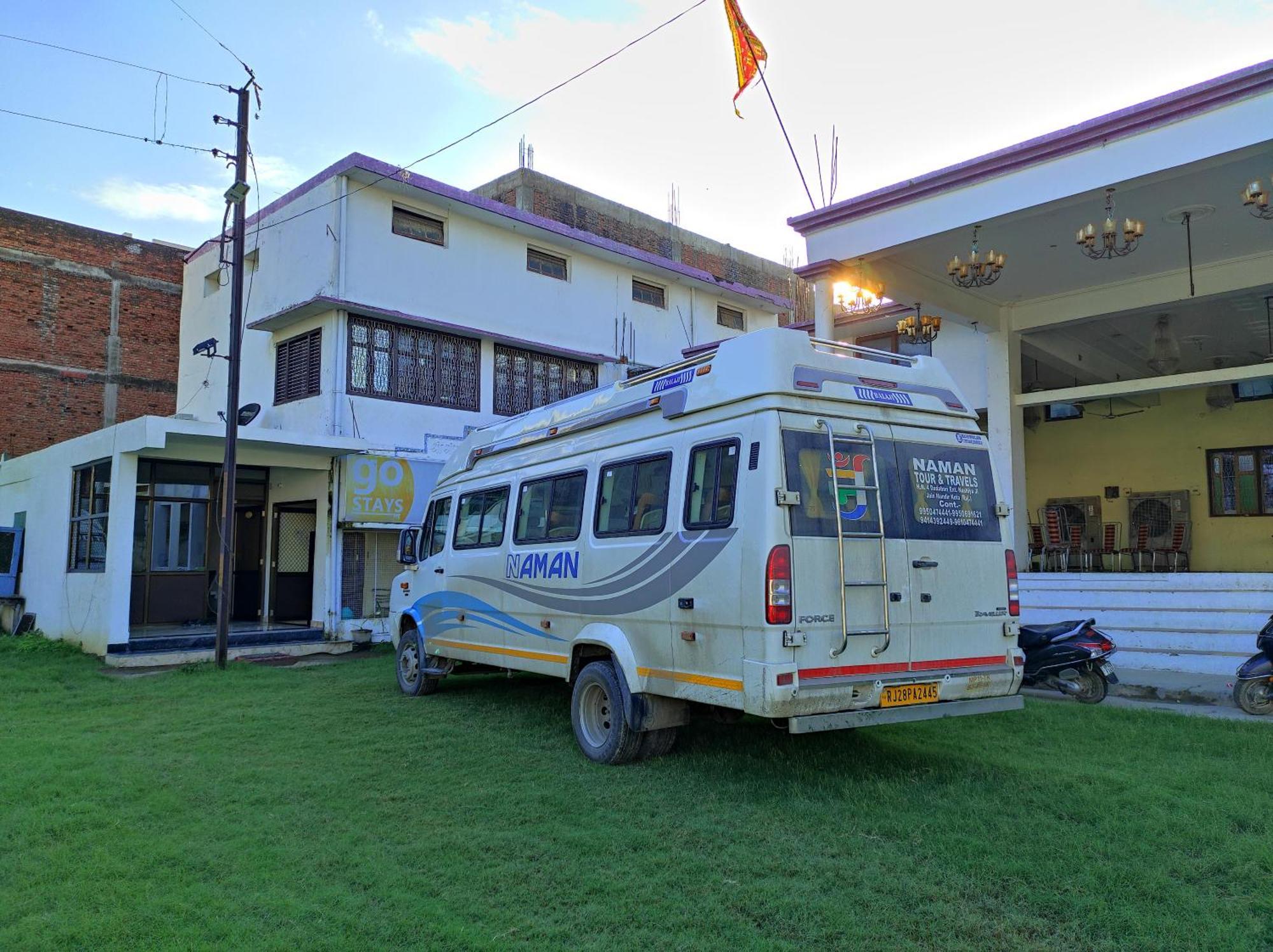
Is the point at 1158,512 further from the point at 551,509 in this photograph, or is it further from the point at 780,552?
the point at 780,552

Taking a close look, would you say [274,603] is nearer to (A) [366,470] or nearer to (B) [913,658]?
(A) [366,470]

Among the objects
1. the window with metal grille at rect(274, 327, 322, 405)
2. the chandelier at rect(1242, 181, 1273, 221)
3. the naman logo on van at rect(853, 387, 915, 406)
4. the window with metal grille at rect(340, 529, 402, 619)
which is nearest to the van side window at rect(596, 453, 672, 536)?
the naman logo on van at rect(853, 387, 915, 406)

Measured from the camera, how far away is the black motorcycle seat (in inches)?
334

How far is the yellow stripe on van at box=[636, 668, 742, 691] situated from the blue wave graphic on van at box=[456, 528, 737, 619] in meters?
0.45

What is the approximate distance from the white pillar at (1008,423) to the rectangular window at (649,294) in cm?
882

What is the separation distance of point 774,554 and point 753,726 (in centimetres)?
306

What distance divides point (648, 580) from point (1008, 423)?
339 inches

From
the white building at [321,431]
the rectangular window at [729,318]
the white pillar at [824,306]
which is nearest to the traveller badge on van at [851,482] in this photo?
the white pillar at [824,306]

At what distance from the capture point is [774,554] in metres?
5.22

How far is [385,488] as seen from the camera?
49.2 ft

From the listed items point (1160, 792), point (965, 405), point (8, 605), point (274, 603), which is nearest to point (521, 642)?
point (965, 405)

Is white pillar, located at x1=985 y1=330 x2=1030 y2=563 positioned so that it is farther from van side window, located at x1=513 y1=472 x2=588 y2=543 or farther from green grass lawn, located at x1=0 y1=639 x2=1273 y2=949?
van side window, located at x1=513 y1=472 x2=588 y2=543

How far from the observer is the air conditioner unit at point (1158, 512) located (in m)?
15.3

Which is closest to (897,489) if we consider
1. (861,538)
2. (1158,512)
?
(861,538)
